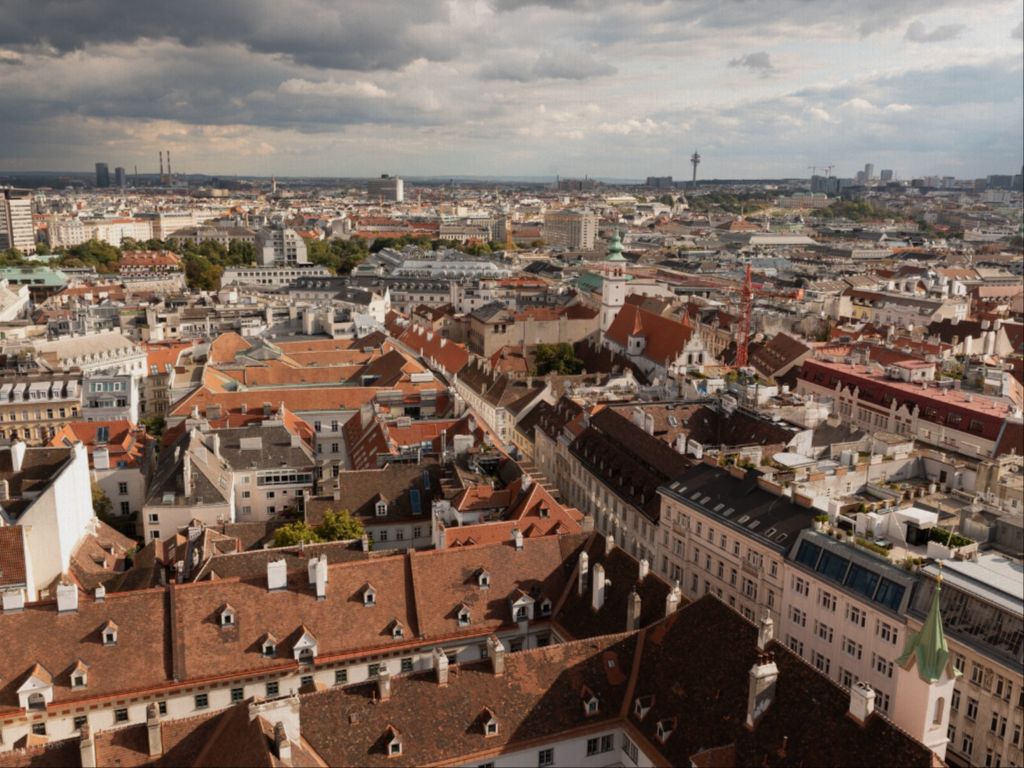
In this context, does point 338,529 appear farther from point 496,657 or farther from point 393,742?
point 393,742

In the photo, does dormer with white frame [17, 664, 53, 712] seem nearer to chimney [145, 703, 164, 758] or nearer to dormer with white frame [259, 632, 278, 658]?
dormer with white frame [259, 632, 278, 658]

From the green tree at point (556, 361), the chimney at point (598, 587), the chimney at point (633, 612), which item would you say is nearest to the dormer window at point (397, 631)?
the chimney at point (598, 587)

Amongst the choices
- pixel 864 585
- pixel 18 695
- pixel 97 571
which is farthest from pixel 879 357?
pixel 18 695

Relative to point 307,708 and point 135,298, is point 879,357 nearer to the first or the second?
point 307,708

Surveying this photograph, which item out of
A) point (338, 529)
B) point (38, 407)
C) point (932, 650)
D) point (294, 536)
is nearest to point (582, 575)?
point (338, 529)

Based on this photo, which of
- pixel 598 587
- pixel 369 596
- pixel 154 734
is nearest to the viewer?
pixel 154 734

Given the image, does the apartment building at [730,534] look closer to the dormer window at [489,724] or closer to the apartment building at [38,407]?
the dormer window at [489,724]
